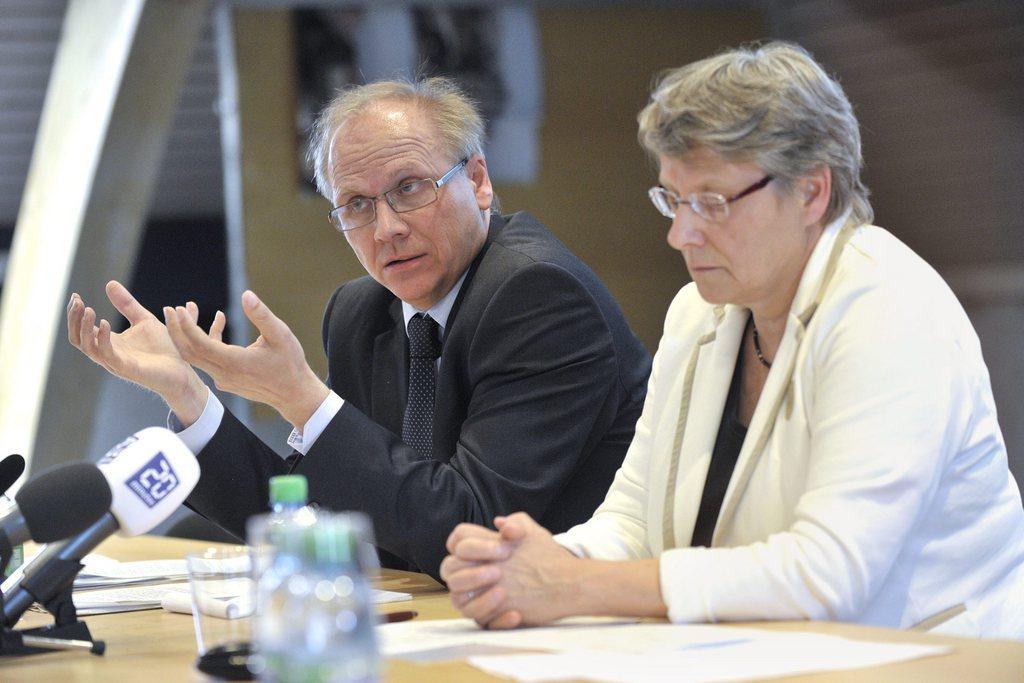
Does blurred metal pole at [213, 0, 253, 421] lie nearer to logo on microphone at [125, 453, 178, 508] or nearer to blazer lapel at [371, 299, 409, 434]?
blazer lapel at [371, 299, 409, 434]

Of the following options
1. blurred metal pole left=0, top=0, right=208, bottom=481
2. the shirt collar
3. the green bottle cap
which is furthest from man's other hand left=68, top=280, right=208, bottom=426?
blurred metal pole left=0, top=0, right=208, bottom=481

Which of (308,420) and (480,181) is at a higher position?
(480,181)

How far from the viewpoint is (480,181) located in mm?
2621

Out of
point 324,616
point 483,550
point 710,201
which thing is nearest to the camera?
point 324,616

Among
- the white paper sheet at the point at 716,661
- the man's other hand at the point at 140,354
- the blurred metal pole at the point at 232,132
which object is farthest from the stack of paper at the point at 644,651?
the blurred metal pole at the point at 232,132

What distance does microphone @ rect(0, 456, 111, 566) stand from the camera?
4.63 feet

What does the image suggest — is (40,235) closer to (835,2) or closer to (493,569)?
(835,2)

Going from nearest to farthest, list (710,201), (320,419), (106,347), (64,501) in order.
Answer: (64,501)
(710,201)
(320,419)
(106,347)

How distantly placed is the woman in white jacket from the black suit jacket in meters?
0.34

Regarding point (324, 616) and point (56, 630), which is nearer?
point (324, 616)

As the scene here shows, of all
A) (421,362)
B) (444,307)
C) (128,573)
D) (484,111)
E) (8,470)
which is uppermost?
(484,111)

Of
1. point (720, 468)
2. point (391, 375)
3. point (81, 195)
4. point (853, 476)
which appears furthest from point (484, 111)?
point (853, 476)

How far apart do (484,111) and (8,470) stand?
5.55 m

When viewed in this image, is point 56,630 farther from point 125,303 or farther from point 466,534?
point 125,303
